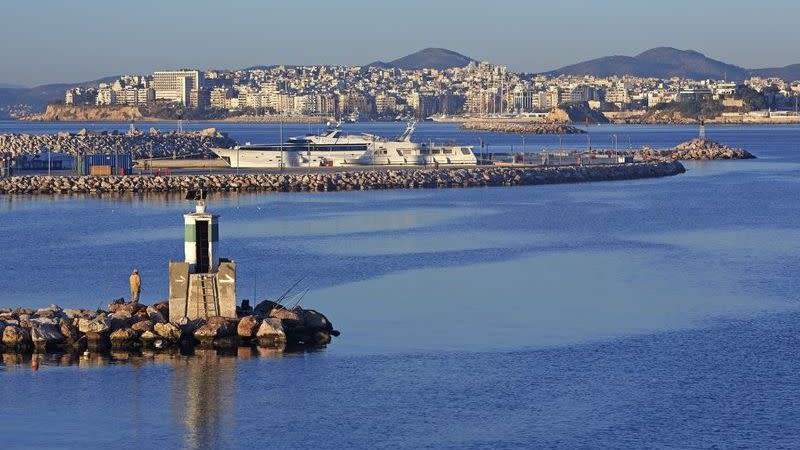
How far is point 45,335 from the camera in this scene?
1744cm

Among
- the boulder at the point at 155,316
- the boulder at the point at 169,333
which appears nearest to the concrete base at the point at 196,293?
the boulder at the point at 155,316

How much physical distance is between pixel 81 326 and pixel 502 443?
6366 mm

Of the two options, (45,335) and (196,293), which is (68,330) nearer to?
(45,335)

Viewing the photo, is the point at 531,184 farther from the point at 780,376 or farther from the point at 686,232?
the point at 780,376

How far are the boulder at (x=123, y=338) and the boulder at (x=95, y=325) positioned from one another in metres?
0.13

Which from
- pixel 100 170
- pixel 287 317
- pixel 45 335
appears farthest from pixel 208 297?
pixel 100 170

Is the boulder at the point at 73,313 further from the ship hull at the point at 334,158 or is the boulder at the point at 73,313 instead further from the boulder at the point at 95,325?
the ship hull at the point at 334,158

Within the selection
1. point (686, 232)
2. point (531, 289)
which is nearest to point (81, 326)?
point (531, 289)

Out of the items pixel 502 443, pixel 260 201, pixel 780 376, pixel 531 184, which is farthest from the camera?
pixel 531 184

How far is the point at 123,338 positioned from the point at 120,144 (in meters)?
47.8

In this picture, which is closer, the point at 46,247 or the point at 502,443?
the point at 502,443

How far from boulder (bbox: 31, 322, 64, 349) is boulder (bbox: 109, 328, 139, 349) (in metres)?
0.62

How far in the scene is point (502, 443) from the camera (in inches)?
530

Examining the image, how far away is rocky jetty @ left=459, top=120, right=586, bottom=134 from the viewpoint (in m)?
135
